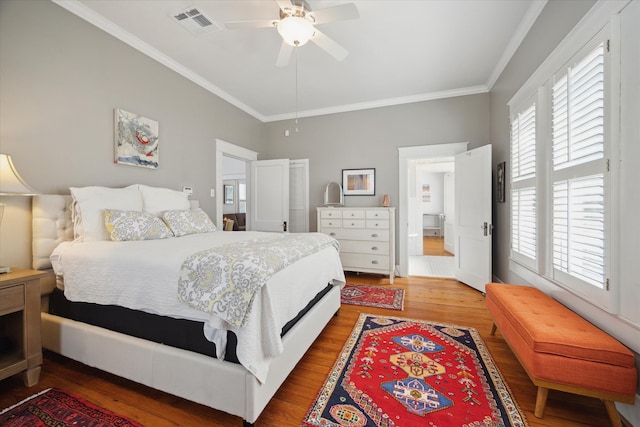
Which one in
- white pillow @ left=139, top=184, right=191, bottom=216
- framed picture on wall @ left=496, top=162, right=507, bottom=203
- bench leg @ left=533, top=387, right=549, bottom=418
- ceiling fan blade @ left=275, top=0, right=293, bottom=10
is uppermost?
ceiling fan blade @ left=275, top=0, right=293, bottom=10

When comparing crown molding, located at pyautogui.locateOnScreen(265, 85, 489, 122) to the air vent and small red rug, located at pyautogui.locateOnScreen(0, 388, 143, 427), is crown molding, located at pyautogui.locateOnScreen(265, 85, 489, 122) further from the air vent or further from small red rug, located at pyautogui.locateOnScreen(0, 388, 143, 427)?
small red rug, located at pyautogui.locateOnScreen(0, 388, 143, 427)

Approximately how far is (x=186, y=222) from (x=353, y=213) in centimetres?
234

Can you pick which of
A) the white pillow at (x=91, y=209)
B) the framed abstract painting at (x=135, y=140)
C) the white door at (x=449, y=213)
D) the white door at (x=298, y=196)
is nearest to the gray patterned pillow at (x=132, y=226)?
the white pillow at (x=91, y=209)

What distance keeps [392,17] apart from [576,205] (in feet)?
7.06

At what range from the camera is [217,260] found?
135 centimetres

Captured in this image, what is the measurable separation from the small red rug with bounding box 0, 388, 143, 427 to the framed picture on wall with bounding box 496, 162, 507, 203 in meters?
3.96

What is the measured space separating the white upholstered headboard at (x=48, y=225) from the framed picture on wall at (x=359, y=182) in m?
3.56

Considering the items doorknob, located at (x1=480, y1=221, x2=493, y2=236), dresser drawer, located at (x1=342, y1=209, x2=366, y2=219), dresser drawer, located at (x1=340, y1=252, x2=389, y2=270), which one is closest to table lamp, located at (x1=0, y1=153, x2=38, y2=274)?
dresser drawer, located at (x1=342, y1=209, x2=366, y2=219)

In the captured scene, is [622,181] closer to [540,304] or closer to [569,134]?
[569,134]

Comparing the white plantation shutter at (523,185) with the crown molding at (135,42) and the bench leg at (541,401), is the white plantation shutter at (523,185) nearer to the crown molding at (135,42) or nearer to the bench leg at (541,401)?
the bench leg at (541,401)

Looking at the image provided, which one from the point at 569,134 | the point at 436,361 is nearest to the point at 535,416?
the point at 436,361

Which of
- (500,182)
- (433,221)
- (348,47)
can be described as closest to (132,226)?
(348,47)

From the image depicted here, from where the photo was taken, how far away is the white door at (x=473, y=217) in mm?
3240

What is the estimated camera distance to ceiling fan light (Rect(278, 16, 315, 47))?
1878mm
